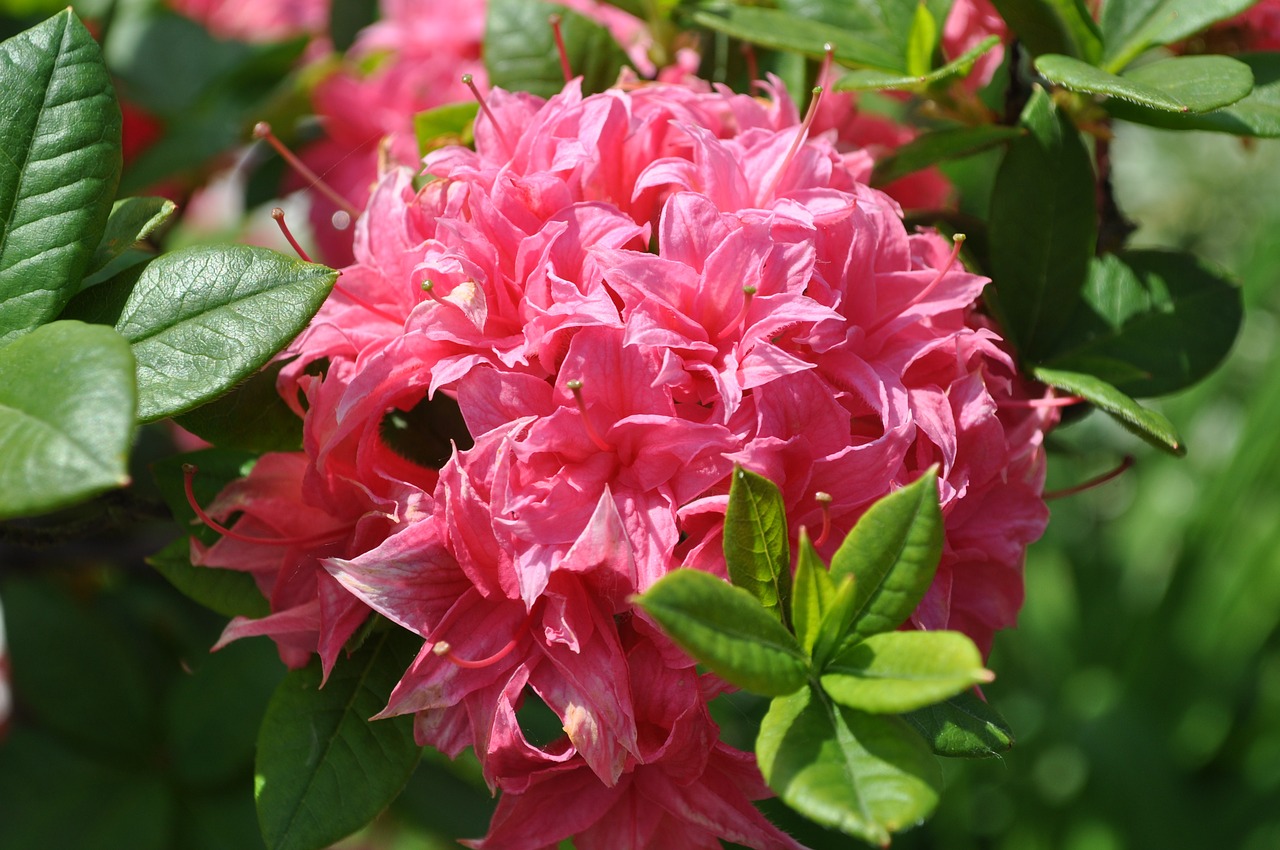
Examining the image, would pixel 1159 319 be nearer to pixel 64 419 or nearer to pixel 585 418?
pixel 585 418

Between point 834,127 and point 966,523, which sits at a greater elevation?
point 834,127

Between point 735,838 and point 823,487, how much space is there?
0.19 meters

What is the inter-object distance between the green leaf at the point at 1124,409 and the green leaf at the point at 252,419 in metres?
0.47

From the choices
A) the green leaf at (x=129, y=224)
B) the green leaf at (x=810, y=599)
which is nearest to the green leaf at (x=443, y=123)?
the green leaf at (x=129, y=224)

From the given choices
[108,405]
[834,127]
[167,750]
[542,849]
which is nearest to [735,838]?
[542,849]

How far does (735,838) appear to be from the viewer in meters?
0.61

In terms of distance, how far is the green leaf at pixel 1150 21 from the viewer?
78 cm

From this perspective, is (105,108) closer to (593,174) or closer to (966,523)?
(593,174)

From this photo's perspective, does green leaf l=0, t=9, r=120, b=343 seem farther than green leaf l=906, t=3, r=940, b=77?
No

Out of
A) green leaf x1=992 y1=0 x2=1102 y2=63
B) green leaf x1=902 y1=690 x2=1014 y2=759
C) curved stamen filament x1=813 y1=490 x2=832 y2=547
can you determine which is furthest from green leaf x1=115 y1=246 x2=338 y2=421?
green leaf x1=992 y1=0 x2=1102 y2=63

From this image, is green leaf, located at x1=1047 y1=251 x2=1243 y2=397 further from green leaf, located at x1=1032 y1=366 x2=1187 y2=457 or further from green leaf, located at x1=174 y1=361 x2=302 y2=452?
green leaf, located at x1=174 y1=361 x2=302 y2=452

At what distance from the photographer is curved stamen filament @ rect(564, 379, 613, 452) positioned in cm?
57

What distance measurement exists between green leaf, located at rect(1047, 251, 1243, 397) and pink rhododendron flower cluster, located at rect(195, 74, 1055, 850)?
0.55 feet

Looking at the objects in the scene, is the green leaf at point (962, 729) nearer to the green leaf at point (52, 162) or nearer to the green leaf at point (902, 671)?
the green leaf at point (902, 671)
